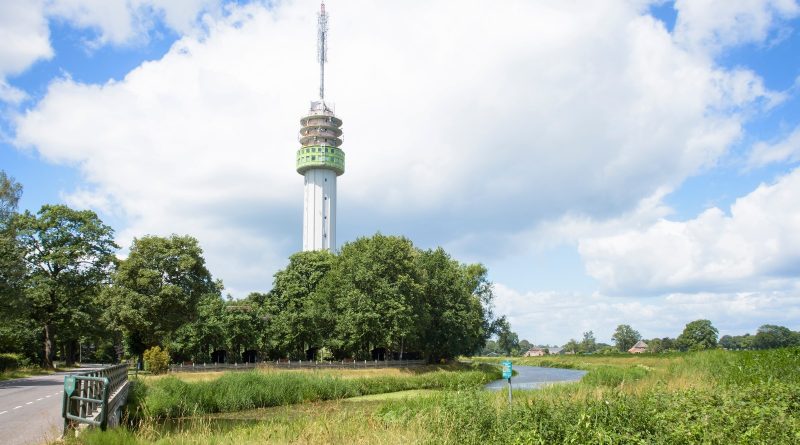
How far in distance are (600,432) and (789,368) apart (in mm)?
18914

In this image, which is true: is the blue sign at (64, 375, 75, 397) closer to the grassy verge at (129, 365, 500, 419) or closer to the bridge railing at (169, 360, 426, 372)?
the grassy verge at (129, 365, 500, 419)

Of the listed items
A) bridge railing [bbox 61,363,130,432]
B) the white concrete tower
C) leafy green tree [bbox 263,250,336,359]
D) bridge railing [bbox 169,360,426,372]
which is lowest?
bridge railing [bbox 169,360,426,372]

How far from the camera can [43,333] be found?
195ft

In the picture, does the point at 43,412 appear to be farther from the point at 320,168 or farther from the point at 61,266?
the point at 320,168

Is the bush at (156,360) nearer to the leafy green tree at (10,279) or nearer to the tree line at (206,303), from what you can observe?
the tree line at (206,303)

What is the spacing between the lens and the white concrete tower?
349 feet

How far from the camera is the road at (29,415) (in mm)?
14461

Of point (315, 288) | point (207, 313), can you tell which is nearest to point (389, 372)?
point (315, 288)

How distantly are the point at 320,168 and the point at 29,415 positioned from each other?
92505mm

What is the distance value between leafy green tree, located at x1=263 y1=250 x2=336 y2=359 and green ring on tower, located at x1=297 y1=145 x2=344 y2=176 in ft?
137

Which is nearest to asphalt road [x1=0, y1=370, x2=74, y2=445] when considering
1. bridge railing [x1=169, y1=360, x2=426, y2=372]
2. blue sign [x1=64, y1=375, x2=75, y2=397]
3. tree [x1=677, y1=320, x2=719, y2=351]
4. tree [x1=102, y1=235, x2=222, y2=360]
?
blue sign [x1=64, y1=375, x2=75, y2=397]

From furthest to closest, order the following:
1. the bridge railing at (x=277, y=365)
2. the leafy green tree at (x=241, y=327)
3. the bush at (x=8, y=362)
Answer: the leafy green tree at (x=241, y=327) < the bridge railing at (x=277, y=365) < the bush at (x=8, y=362)

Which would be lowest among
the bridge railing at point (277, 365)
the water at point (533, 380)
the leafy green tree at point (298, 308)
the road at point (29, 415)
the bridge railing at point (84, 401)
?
the water at point (533, 380)

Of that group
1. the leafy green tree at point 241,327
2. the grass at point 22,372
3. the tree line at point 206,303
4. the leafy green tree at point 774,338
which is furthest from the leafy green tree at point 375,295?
the leafy green tree at point 774,338
